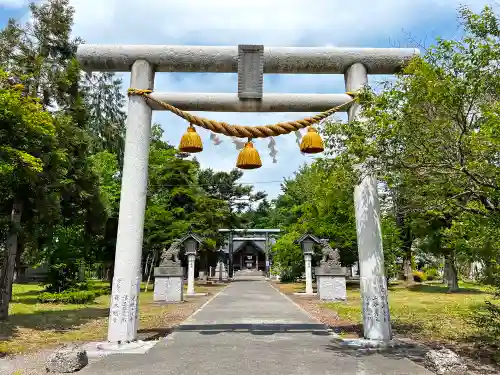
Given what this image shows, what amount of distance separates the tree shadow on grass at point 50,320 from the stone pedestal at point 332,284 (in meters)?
9.16

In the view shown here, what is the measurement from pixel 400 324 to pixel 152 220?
1688cm

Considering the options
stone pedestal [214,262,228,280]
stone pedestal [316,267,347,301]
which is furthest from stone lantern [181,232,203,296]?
stone pedestal [214,262,228,280]

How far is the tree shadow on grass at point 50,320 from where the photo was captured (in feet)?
32.8

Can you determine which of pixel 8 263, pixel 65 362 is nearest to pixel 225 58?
pixel 65 362

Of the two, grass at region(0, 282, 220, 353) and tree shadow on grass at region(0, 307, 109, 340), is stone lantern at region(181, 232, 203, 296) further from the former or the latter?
tree shadow on grass at region(0, 307, 109, 340)

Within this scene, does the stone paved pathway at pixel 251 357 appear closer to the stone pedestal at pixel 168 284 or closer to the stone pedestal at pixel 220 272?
the stone pedestal at pixel 168 284

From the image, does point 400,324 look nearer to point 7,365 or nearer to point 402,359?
point 402,359

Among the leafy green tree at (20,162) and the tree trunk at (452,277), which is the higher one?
the leafy green tree at (20,162)

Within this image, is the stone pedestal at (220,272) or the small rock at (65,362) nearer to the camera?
the small rock at (65,362)

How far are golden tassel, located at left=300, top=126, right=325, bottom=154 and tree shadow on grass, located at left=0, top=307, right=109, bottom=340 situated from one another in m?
7.57

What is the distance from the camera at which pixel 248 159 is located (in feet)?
25.1

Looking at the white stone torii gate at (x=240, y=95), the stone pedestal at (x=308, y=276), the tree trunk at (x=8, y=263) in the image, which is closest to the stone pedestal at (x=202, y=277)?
A: the stone pedestal at (x=308, y=276)

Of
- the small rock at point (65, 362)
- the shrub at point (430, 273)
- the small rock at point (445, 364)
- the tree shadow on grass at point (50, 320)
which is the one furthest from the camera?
the shrub at point (430, 273)

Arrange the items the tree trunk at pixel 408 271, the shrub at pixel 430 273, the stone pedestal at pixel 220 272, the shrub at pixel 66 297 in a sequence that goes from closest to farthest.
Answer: the shrub at pixel 66 297 < the tree trunk at pixel 408 271 < the shrub at pixel 430 273 < the stone pedestal at pixel 220 272
